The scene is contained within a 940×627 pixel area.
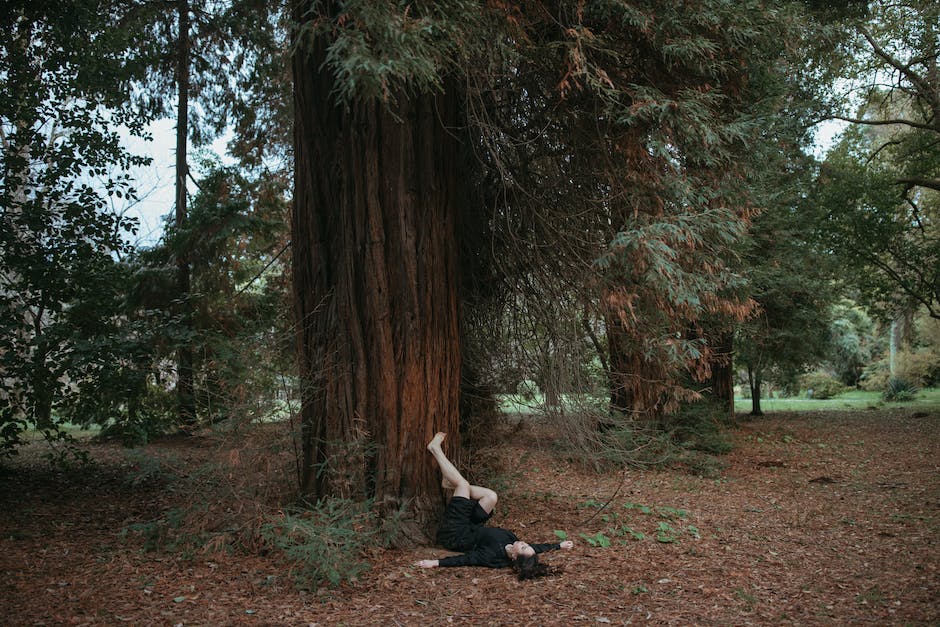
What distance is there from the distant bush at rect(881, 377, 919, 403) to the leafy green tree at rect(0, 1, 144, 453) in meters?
25.5

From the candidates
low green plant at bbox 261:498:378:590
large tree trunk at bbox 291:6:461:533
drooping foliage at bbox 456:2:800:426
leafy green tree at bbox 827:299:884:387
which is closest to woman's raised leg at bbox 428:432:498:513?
large tree trunk at bbox 291:6:461:533

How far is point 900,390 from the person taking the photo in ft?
81.9

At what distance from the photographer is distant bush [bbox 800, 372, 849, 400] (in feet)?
99.8

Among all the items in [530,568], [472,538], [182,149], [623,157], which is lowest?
[530,568]

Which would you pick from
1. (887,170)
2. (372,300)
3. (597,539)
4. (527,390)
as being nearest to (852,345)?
(887,170)

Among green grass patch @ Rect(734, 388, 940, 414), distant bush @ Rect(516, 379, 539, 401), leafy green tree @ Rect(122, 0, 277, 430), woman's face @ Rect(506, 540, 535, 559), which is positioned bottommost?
green grass patch @ Rect(734, 388, 940, 414)

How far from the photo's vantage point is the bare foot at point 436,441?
618 centimetres

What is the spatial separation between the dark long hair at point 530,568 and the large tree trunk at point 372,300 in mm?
1048

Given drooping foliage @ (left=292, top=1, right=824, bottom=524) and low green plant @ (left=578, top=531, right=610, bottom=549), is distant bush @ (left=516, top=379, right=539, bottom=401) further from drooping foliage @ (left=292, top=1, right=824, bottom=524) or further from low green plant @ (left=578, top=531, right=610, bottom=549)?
low green plant @ (left=578, top=531, right=610, bottom=549)

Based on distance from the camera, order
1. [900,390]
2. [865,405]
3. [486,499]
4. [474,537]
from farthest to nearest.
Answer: [900,390]
[865,405]
[486,499]
[474,537]

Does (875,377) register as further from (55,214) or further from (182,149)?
(55,214)

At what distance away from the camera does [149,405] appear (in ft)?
29.3

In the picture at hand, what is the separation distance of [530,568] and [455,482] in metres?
1.06

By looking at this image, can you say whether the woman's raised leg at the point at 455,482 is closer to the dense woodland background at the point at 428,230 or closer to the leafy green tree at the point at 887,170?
the dense woodland background at the point at 428,230
